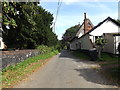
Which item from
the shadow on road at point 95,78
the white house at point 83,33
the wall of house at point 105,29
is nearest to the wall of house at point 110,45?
the wall of house at point 105,29

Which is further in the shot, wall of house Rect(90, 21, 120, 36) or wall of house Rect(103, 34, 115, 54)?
wall of house Rect(90, 21, 120, 36)

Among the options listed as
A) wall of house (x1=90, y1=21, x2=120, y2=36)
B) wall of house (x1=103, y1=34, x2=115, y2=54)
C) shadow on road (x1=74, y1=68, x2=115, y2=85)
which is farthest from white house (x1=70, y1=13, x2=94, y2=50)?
shadow on road (x1=74, y1=68, x2=115, y2=85)

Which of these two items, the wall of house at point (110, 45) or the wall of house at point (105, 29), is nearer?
the wall of house at point (110, 45)

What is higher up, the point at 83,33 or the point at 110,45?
the point at 83,33

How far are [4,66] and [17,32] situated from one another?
49.8 ft

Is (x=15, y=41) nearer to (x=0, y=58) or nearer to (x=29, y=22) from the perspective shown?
(x=29, y=22)

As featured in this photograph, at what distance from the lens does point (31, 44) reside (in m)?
31.7

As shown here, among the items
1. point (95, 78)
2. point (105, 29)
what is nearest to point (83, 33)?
point (105, 29)

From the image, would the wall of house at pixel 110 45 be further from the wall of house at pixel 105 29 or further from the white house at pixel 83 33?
the white house at pixel 83 33

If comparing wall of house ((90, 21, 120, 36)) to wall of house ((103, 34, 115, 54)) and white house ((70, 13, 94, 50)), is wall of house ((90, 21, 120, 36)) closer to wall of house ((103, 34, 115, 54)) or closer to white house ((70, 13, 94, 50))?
wall of house ((103, 34, 115, 54))

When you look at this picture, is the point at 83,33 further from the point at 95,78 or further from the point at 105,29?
the point at 95,78

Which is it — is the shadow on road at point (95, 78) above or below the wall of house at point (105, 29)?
below

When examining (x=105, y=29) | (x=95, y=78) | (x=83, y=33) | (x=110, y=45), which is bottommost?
(x=95, y=78)

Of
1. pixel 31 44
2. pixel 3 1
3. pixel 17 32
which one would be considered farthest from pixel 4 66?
pixel 31 44
